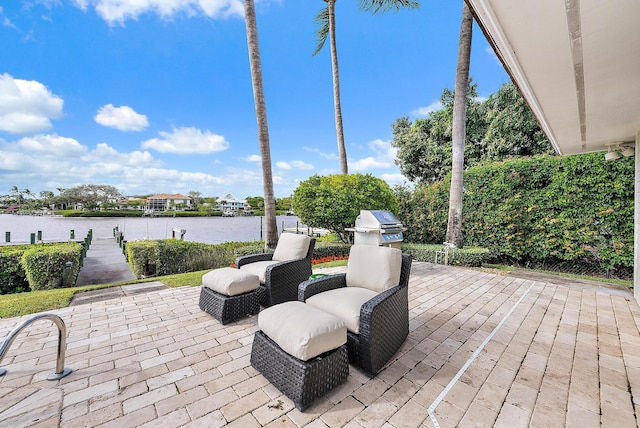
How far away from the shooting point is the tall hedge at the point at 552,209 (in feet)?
16.9

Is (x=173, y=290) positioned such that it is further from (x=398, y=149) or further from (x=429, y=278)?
(x=398, y=149)

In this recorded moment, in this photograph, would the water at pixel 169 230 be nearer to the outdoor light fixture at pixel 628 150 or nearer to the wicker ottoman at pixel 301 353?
the wicker ottoman at pixel 301 353

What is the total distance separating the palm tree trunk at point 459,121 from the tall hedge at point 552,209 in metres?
1.00

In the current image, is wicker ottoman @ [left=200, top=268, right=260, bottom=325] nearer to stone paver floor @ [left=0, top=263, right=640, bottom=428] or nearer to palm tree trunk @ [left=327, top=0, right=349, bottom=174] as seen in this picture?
stone paver floor @ [left=0, top=263, right=640, bottom=428]

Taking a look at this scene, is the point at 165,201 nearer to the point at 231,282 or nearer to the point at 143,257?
the point at 143,257

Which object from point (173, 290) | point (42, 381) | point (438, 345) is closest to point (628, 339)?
point (438, 345)

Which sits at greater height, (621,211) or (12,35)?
(12,35)

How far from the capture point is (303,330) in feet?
5.67

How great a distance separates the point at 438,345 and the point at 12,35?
57.1 ft

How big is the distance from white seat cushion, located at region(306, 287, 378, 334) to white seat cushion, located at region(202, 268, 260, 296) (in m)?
0.92

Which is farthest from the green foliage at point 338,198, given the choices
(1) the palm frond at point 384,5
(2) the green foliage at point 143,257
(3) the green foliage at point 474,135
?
(3) the green foliage at point 474,135

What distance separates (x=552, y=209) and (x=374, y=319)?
20.5 ft

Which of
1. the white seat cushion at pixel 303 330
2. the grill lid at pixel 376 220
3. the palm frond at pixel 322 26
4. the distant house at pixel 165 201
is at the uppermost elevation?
the palm frond at pixel 322 26

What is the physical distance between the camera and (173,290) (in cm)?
412
